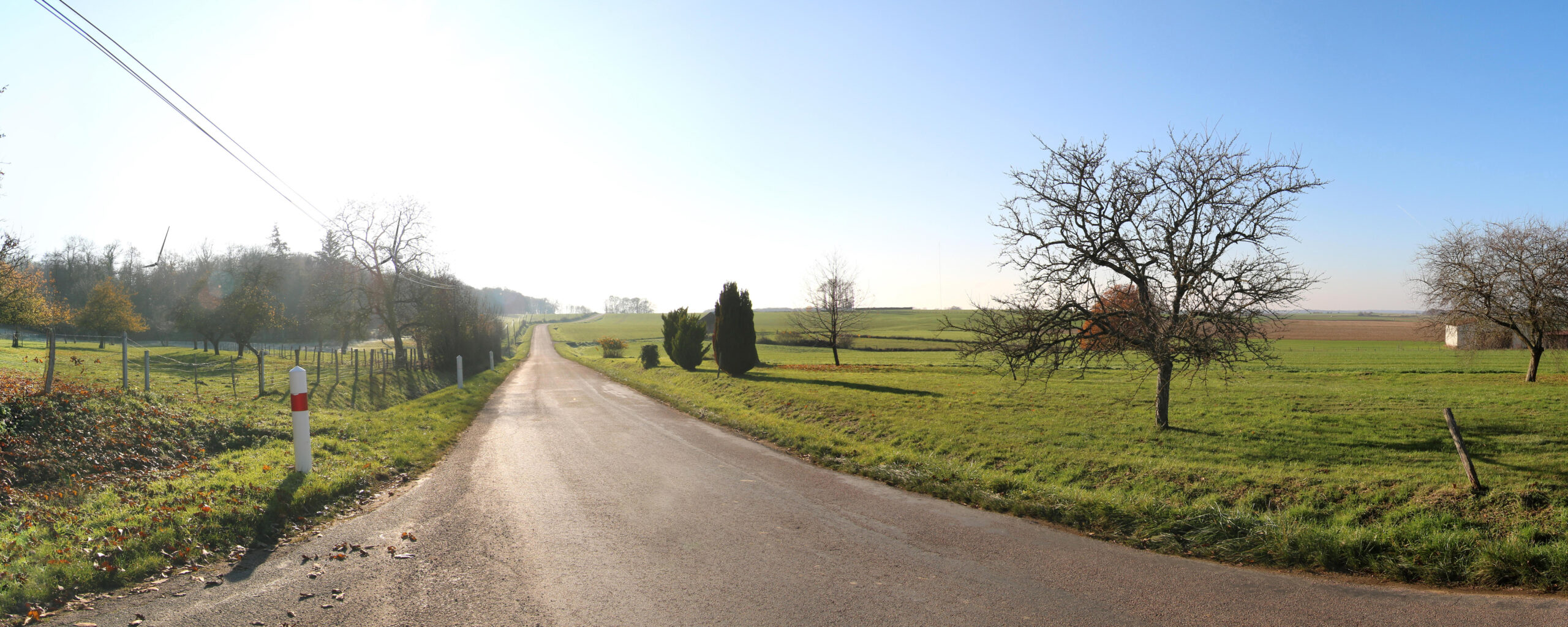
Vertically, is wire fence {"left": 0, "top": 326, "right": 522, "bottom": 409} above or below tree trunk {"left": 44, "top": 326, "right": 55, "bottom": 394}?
below

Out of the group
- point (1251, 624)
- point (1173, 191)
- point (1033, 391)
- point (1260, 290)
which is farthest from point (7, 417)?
point (1033, 391)

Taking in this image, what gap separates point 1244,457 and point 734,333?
18.4m

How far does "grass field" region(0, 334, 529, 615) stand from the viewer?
15.3 ft

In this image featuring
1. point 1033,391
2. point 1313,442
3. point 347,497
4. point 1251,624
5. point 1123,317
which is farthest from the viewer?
point 1033,391

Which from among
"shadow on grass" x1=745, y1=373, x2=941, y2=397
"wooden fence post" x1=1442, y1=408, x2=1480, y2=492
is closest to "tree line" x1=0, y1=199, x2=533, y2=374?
"shadow on grass" x1=745, y1=373, x2=941, y2=397

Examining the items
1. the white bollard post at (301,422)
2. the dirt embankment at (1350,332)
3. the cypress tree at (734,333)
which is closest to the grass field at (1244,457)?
the cypress tree at (734,333)

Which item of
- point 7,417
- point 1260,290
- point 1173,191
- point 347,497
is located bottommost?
point 347,497

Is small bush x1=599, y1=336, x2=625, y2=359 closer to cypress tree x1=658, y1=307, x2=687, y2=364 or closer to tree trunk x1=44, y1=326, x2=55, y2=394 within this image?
cypress tree x1=658, y1=307, x2=687, y2=364

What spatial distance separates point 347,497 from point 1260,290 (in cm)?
1285

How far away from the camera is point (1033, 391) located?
59.4 feet

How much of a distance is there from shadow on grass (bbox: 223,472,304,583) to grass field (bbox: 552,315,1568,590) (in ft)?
19.7

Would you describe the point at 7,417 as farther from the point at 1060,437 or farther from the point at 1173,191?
the point at 1173,191

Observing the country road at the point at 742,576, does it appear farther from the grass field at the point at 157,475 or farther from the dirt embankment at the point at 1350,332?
the dirt embankment at the point at 1350,332

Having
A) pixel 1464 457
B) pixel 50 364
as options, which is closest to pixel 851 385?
pixel 1464 457
